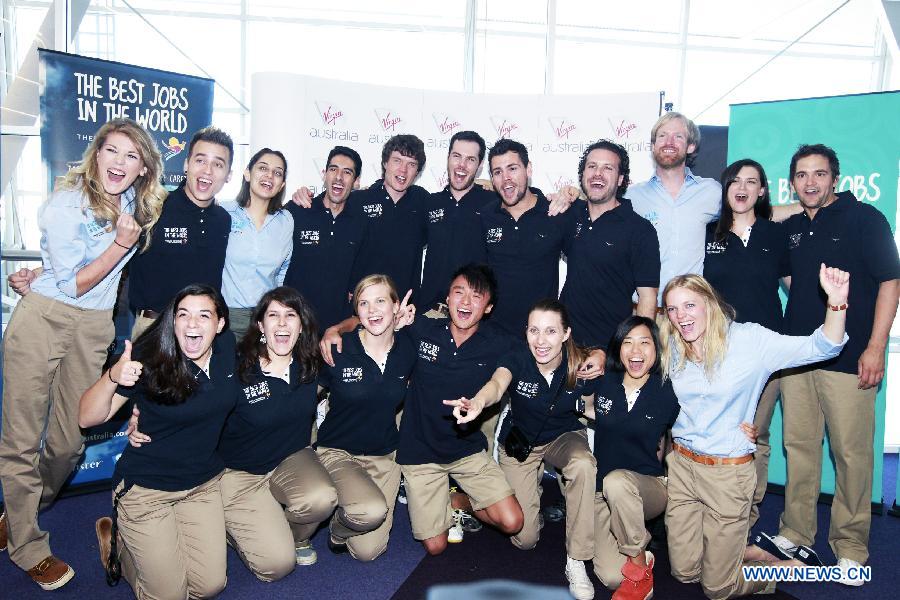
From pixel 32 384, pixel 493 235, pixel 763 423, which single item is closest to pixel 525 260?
pixel 493 235

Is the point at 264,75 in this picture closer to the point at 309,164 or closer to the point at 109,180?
the point at 309,164

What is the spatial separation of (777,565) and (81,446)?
3.67 metres

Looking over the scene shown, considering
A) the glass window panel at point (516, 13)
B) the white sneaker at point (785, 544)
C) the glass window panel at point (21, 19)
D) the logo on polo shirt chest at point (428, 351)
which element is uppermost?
the glass window panel at point (516, 13)

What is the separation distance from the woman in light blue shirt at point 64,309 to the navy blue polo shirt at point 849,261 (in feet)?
11.4

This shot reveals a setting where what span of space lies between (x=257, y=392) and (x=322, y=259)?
1044 mm

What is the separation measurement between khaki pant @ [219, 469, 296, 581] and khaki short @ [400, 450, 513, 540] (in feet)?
2.22

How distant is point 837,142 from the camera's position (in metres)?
4.15

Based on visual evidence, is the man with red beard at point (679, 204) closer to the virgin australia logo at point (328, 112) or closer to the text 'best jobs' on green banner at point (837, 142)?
the text 'best jobs' on green banner at point (837, 142)

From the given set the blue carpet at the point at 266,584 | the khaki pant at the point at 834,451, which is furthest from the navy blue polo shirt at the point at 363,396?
the khaki pant at the point at 834,451

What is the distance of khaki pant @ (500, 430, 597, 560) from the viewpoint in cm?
320

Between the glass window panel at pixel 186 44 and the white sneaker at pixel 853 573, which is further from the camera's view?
the glass window panel at pixel 186 44

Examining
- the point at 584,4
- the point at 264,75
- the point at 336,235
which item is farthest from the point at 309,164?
the point at 584,4

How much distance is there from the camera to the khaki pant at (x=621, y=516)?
3.04m

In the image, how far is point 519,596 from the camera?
3.02 metres
